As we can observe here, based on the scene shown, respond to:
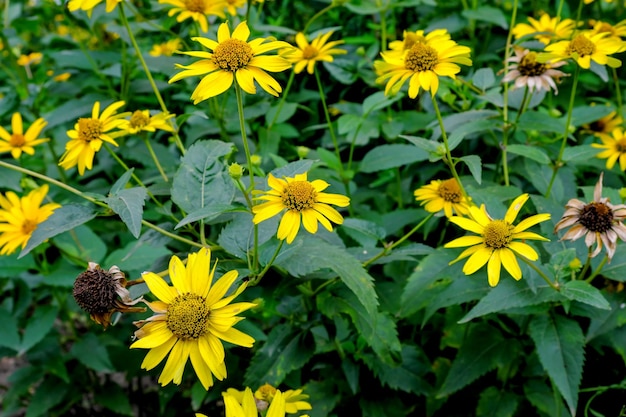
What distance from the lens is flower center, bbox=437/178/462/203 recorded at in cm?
158

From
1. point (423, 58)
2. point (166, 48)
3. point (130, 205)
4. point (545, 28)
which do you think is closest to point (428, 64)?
point (423, 58)

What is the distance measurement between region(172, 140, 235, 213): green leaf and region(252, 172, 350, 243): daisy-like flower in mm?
179

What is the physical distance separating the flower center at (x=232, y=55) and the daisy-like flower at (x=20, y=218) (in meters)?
0.78

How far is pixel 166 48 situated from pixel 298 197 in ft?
5.68

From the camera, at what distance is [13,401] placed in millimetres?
2174

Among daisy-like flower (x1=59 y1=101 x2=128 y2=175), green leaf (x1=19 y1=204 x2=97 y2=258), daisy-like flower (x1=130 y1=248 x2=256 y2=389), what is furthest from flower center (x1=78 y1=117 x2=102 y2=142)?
daisy-like flower (x1=130 y1=248 x2=256 y2=389)

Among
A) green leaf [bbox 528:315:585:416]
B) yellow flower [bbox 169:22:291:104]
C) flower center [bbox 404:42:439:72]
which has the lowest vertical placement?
green leaf [bbox 528:315:585:416]

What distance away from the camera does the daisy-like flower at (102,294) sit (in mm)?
1055

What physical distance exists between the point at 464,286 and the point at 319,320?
1.21 ft

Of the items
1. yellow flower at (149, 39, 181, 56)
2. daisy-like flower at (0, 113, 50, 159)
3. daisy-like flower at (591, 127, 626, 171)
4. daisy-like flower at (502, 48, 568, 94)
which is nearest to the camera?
daisy-like flower at (502, 48, 568, 94)

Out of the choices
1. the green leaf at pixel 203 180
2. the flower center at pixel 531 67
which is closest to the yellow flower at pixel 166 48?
the green leaf at pixel 203 180

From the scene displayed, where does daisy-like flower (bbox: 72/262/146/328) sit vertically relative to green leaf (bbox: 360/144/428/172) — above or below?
above

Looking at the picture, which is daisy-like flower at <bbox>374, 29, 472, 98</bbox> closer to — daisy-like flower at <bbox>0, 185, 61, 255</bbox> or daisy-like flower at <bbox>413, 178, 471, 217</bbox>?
daisy-like flower at <bbox>413, 178, 471, 217</bbox>

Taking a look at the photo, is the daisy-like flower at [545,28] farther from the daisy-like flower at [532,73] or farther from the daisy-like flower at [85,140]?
the daisy-like flower at [85,140]
